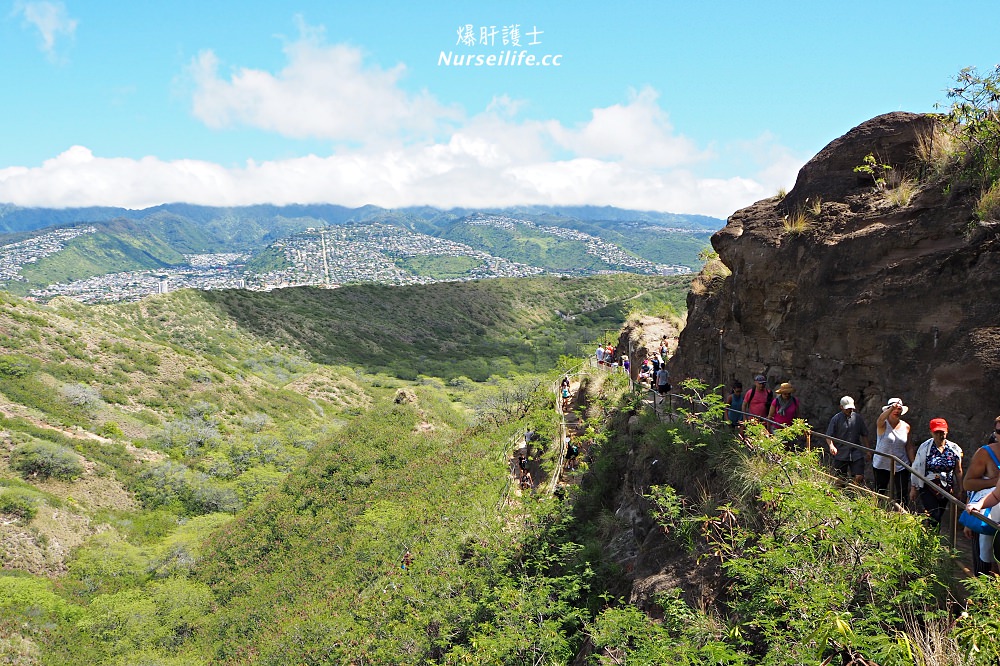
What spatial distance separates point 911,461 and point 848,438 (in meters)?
0.72

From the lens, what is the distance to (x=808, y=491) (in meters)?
5.71

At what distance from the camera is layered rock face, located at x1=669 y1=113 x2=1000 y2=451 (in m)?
6.41

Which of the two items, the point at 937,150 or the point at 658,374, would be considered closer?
the point at 937,150

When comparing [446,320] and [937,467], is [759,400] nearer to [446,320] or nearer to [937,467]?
[937,467]

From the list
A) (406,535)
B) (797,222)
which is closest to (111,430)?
(406,535)

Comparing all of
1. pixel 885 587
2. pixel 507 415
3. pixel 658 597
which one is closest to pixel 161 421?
pixel 507 415

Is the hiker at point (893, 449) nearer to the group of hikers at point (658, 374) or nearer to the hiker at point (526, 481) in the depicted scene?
the group of hikers at point (658, 374)

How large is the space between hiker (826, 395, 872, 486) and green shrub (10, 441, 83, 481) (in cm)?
3243

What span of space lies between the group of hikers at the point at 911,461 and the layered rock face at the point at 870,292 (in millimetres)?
632

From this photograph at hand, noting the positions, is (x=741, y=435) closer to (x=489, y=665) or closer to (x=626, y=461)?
(x=626, y=461)

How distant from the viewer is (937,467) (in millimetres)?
5496

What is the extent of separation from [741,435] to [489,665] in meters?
5.26

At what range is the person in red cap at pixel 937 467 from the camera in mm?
5469

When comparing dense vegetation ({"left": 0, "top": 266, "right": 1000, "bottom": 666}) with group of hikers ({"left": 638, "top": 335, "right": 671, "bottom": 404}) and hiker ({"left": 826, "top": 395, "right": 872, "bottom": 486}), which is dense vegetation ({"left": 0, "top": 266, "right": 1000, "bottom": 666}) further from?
group of hikers ({"left": 638, "top": 335, "right": 671, "bottom": 404})
